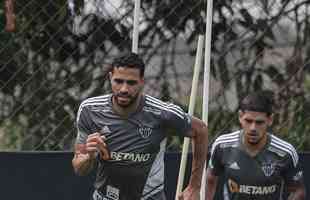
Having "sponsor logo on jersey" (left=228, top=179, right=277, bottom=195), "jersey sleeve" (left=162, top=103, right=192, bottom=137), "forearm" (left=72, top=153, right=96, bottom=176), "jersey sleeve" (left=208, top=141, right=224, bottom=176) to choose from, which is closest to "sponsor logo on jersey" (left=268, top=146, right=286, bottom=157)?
"sponsor logo on jersey" (left=228, top=179, right=277, bottom=195)

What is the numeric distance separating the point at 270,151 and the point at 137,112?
3.36 feet

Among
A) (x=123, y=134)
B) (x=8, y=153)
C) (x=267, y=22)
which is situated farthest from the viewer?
(x=267, y=22)

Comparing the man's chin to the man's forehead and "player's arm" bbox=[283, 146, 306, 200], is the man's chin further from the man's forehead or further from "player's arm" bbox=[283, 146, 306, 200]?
"player's arm" bbox=[283, 146, 306, 200]

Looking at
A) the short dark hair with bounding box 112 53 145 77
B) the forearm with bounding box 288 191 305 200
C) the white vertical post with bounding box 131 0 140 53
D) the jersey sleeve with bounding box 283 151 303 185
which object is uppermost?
the white vertical post with bounding box 131 0 140 53

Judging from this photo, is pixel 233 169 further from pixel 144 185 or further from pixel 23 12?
pixel 23 12

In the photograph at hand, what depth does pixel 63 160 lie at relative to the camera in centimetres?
781

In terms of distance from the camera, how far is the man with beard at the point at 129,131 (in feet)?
19.3

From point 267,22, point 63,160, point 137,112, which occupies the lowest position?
point 63,160

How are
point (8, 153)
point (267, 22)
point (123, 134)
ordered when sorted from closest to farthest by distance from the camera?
1. point (123, 134)
2. point (8, 153)
3. point (267, 22)

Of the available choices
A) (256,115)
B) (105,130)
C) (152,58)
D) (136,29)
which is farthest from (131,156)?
(152,58)

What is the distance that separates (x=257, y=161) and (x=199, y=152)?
1.36 feet

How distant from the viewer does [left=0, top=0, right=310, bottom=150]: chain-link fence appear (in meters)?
7.85

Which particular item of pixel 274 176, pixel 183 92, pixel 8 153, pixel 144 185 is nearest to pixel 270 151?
pixel 274 176

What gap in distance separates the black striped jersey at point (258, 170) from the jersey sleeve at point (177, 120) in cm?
37
